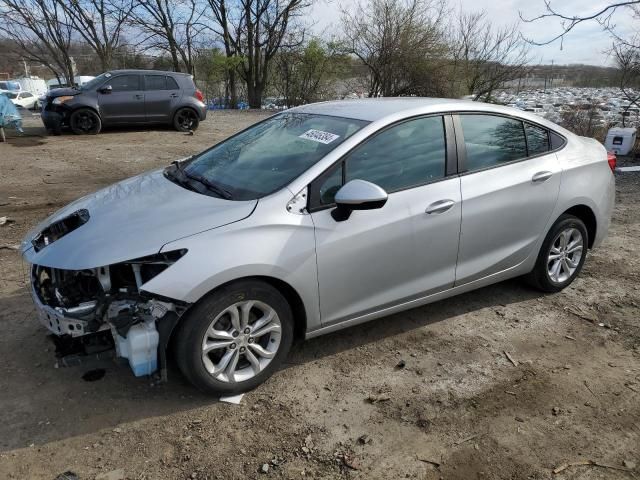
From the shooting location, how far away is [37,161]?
967 cm

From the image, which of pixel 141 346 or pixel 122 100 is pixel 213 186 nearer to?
pixel 141 346

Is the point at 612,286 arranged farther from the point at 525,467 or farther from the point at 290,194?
the point at 290,194

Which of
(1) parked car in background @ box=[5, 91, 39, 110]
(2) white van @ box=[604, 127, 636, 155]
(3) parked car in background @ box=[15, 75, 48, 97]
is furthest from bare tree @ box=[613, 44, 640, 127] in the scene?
(3) parked car in background @ box=[15, 75, 48, 97]

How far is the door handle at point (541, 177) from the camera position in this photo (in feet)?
12.8

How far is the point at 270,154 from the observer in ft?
11.5

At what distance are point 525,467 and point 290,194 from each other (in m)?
1.87

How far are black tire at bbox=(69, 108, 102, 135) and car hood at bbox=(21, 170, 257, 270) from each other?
10.5 meters

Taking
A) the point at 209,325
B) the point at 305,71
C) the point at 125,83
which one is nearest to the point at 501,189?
the point at 209,325

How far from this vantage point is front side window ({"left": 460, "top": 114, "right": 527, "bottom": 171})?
145 inches

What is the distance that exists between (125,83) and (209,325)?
11.8 metres

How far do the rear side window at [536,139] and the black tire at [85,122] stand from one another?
11.4 m

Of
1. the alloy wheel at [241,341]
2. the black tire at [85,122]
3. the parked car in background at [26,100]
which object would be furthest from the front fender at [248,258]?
the parked car in background at [26,100]

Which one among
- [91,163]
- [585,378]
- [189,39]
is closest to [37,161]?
[91,163]

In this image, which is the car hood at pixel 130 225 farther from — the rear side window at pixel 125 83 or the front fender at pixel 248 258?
the rear side window at pixel 125 83
